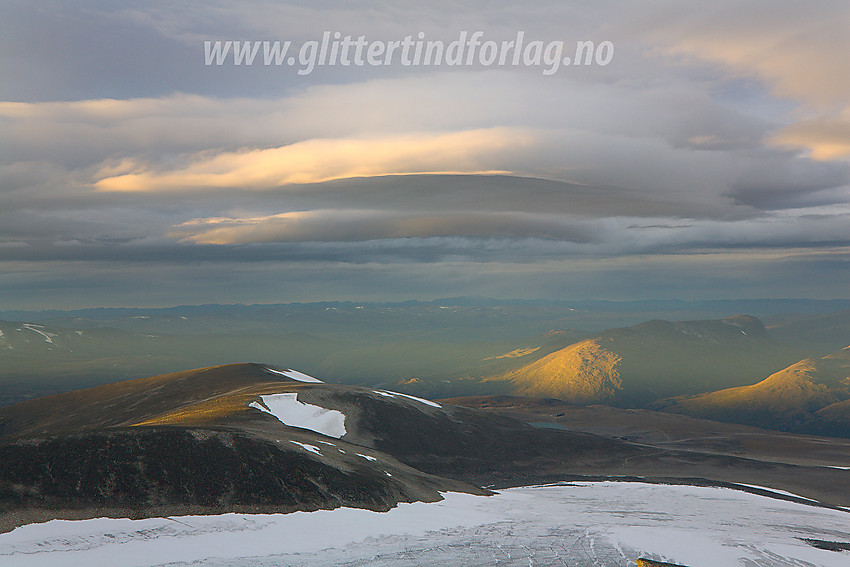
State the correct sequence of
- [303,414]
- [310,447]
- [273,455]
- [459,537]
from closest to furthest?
1. [459,537]
2. [273,455]
3. [310,447]
4. [303,414]

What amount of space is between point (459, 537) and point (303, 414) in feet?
203

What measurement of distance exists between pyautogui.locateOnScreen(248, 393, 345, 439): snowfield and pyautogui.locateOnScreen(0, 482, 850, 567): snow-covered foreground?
128 feet

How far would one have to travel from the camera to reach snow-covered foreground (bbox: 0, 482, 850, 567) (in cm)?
3759

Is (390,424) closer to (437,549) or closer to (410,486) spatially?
(410,486)

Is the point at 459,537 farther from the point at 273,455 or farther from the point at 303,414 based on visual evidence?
the point at 303,414

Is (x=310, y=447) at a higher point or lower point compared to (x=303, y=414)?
higher

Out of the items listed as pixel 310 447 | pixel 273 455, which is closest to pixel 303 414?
pixel 310 447

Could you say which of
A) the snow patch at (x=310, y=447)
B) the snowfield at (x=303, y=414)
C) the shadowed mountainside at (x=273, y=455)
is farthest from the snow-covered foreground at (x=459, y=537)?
the snowfield at (x=303, y=414)

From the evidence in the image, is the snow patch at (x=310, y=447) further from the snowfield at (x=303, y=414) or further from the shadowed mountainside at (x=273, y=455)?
the snowfield at (x=303, y=414)

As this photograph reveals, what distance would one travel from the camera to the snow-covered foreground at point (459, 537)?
3759cm

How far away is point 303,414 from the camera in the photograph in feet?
348

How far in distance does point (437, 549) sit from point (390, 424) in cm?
7625

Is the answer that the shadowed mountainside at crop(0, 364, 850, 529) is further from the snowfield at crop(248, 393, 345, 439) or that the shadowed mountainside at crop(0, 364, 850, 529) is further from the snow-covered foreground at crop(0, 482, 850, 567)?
the snow-covered foreground at crop(0, 482, 850, 567)

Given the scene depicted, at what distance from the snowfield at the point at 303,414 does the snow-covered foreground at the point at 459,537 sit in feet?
128
